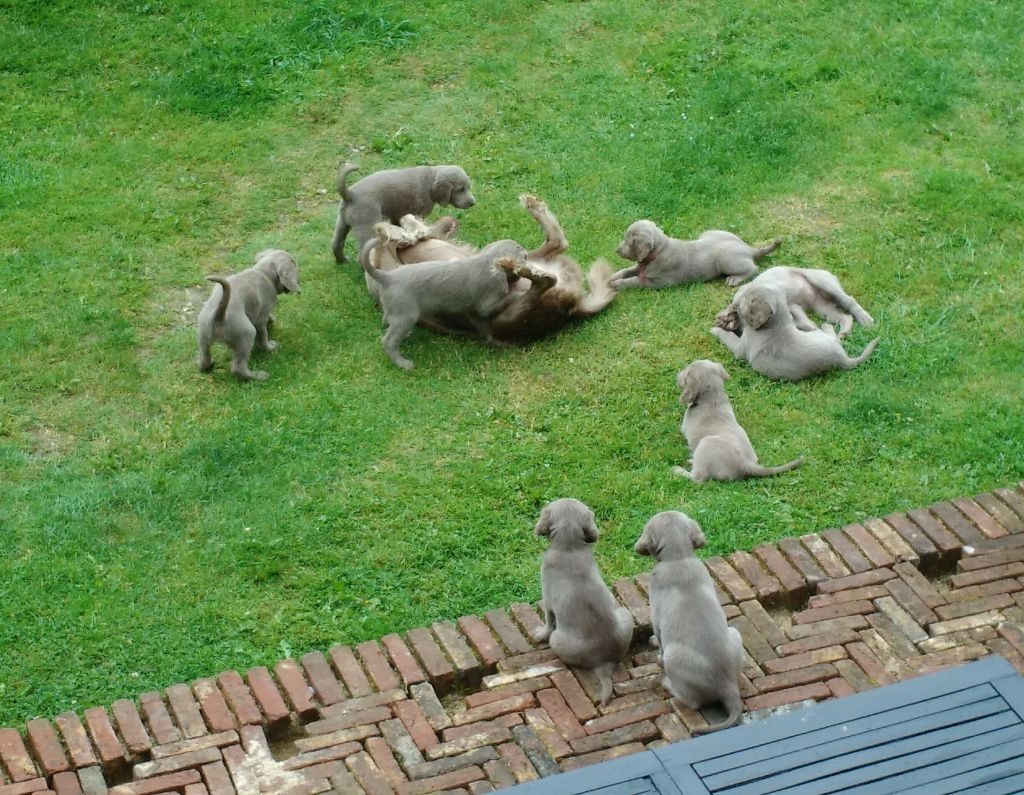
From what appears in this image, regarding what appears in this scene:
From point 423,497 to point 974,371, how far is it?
12.8 ft

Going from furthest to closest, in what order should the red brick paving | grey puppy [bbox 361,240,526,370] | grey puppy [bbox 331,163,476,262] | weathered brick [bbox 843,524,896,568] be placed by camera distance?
grey puppy [bbox 331,163,476,262]
grey puppy [bbox 361,240,526,370]
weathered brick [bbox 843,524,896,568]
the red brick paving

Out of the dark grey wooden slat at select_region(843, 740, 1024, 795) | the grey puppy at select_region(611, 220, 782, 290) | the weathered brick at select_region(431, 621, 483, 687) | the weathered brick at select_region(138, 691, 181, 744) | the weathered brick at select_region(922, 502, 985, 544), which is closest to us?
the dark grey wooden slat at select_region(843, 740, 1024, 795)

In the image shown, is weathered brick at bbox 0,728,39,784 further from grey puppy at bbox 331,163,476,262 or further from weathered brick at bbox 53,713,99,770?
grey puppy at bbox 331,163,476,262

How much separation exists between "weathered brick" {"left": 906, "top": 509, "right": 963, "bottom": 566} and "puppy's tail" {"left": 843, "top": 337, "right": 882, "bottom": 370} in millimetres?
1676

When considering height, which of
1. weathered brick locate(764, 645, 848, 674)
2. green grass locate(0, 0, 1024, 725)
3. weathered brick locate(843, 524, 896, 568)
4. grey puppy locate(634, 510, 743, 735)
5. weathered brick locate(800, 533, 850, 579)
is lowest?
green grass locate(0, 0, 1024, 725)

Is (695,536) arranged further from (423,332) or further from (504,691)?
(423,332)

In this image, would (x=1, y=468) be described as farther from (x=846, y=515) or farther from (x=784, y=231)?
(x=784, y=231)

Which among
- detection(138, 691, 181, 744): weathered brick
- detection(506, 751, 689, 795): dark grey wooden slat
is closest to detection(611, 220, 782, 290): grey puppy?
detection(138, 691, 181, 744): weathered brick

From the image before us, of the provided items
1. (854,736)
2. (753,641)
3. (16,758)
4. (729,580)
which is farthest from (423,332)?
(854,736)

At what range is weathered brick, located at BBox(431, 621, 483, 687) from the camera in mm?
6777

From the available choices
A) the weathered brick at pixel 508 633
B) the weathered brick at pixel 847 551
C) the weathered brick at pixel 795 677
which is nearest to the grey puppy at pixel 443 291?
the weathered brick at pixel 508 633

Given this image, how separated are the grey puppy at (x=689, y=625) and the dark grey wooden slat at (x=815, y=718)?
1.62 meters

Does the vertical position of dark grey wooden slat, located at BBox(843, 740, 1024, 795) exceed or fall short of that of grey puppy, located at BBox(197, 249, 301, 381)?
it exceeds it

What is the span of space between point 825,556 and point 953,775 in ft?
10.5
